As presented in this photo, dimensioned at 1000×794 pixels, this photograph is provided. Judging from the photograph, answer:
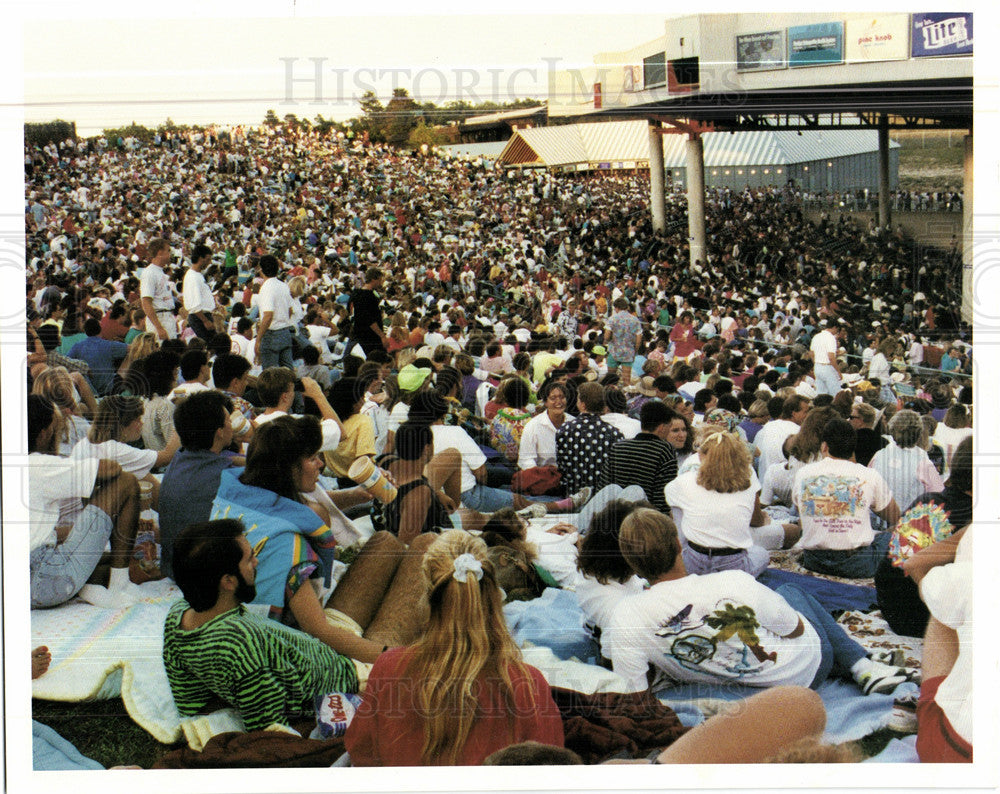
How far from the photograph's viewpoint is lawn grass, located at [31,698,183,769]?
419cm

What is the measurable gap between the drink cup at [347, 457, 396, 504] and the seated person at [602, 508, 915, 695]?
91 centimetres

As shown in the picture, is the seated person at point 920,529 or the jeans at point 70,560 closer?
the jeans at point 70,560

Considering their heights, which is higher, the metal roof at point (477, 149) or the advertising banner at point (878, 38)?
the advertising banner at point (878, 38)

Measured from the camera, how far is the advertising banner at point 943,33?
13.9 feet

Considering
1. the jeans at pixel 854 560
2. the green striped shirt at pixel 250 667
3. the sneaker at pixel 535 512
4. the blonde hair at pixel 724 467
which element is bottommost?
the green striped shirt at pixel 250 667

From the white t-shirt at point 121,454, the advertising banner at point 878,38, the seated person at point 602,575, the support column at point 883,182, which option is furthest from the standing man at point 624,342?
the white t-shirt at point 121,454

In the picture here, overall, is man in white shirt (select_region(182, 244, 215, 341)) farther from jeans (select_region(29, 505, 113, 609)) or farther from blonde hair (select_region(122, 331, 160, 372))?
jeans (select_region(29, 505, 113, 609))

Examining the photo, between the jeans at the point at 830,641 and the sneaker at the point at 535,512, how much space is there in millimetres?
961

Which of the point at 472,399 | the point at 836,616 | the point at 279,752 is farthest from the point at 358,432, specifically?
the point at 836,616

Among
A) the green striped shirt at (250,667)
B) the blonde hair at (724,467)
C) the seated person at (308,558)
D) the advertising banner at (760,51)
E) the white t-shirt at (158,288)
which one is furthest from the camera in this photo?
the blonde hair at (724,467)

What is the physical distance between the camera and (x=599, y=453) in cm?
439

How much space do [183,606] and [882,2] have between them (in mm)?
3412

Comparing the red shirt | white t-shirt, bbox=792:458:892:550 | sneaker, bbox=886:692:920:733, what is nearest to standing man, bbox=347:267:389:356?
the red shirt

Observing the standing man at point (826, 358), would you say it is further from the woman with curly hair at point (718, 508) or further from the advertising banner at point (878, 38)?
the advertising banner at point (878, 38)
